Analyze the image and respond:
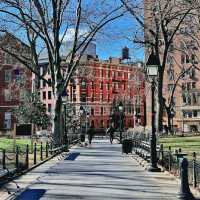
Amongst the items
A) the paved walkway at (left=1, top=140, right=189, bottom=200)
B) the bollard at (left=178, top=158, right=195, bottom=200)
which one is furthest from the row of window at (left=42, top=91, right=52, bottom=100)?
the bollard at (left=178, top=158, right=195, bottom=200)

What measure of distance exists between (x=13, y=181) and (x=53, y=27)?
2064cm

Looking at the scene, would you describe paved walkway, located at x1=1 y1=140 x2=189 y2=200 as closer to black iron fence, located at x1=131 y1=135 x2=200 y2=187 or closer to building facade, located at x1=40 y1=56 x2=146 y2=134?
black iron fence, located at x1=131 y1=135 x2=200 y2=187

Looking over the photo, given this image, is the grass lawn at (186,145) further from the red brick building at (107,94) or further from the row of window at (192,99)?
the red brick building at (107,94)

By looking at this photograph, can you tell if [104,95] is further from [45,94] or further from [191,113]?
[191,113]

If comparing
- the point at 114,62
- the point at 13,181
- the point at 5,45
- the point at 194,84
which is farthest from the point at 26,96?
the point at 13,181

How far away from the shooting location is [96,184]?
52.7 feet

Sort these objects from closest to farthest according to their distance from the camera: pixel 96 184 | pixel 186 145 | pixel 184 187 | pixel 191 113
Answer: pixel 184 187 → pixel 96 184 → pixel 186 145 → pixel 191 113

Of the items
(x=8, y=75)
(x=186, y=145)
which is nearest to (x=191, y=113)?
(x=8, y=75)

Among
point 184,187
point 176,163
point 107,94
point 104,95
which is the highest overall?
point 107,94

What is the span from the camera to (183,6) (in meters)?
34.1

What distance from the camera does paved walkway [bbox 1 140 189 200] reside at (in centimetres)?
1373

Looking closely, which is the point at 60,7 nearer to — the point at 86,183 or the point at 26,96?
the point at 86,183

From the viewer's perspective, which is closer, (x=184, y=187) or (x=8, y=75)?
(x=184, y=187)

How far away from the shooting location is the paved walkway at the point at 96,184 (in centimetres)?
1373
